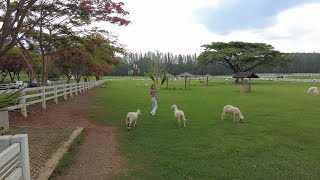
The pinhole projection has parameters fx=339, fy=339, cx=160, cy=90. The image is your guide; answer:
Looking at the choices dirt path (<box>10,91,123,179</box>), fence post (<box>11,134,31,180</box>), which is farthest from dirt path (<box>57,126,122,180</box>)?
fence post (<box>11,134,31,180</box>)

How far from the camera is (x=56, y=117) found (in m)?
13.2

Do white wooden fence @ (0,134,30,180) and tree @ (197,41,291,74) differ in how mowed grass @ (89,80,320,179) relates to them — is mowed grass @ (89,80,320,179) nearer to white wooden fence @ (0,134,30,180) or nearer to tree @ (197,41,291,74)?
white wooden fence @ (0,134,30,180)

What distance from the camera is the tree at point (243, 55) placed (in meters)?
57.2

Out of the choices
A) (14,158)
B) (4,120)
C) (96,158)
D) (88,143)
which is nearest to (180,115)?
(88,143)

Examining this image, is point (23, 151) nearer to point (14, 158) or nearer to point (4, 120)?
point (14, 158)

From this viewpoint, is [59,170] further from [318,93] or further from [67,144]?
[318,93]

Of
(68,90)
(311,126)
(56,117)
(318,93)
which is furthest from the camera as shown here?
(318,93)

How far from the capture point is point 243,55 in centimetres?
5759

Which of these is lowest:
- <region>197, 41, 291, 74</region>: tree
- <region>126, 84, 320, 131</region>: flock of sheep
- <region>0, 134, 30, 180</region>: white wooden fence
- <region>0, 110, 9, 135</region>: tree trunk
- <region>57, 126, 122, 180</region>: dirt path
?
<region>57, 126, 122, 180</region>: dirt path

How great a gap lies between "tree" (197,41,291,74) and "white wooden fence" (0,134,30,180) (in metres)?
55.4

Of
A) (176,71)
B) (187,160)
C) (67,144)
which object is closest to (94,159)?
(67,144)

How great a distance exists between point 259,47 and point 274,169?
56.9 metres

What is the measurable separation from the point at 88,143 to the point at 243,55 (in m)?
51.6

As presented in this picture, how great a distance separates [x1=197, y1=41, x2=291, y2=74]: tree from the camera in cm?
5725
